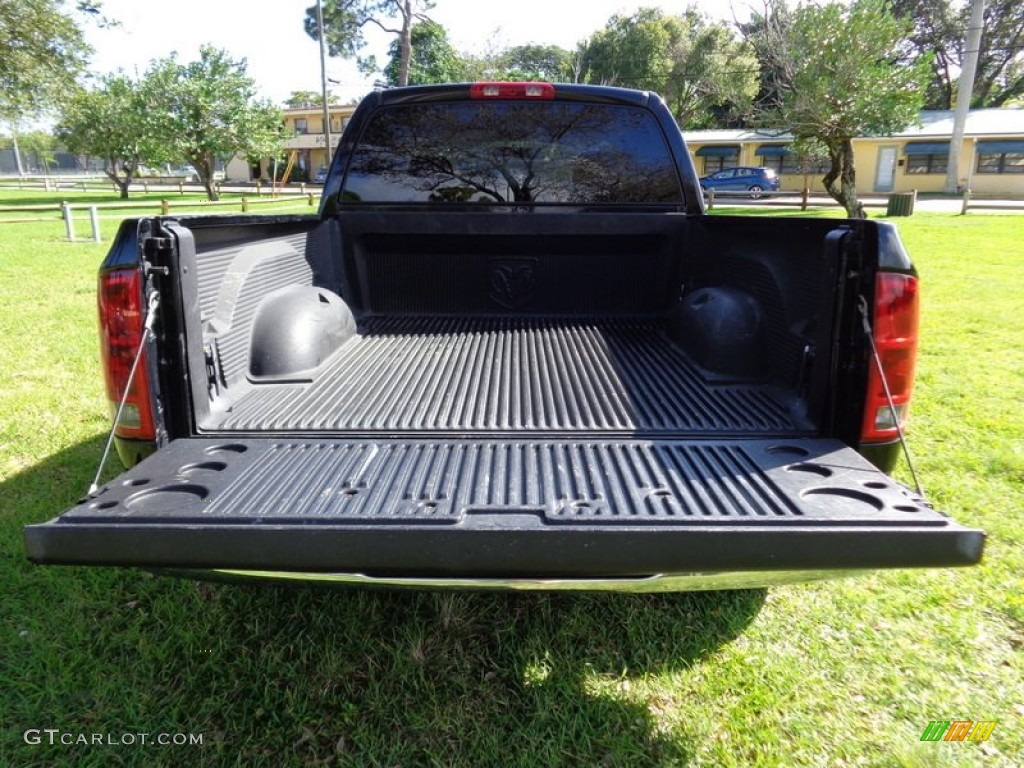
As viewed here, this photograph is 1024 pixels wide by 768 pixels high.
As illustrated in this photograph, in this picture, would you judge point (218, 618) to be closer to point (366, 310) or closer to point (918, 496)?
point (366, 310)

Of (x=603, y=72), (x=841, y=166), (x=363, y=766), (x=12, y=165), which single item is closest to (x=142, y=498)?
(x=363, y=766)

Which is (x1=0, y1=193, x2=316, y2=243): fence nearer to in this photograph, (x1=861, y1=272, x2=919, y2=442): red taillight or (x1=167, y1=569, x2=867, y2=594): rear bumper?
(x1=167, y1=569, x2=867, y2=594): rear bumper

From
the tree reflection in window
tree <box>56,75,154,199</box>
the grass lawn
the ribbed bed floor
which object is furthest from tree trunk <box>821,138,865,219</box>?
tree <box>56,75,154,199</box>

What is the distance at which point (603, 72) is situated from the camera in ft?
161

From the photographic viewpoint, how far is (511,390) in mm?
2730

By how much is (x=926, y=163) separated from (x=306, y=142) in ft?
165

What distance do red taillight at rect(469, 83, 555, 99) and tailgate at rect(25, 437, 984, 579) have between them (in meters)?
2.24

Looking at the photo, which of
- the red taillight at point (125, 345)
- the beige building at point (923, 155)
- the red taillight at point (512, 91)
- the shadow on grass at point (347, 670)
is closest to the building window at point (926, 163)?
the beige building at point (923, 155)

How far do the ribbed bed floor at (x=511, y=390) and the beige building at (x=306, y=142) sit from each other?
62545 millimetres

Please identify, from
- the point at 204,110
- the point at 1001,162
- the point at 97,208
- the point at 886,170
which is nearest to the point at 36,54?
the point at 97,208

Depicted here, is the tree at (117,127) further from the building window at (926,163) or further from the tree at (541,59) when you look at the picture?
the building window at (926,163)

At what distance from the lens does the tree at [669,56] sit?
45.5m

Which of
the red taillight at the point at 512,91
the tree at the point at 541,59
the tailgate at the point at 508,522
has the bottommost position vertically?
the tailgate at the point at 508,522

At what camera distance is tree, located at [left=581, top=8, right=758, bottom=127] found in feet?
149
